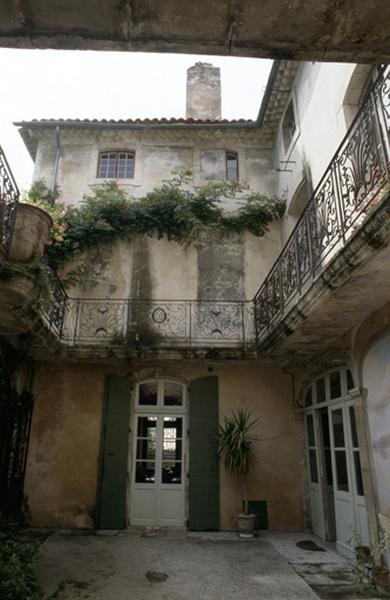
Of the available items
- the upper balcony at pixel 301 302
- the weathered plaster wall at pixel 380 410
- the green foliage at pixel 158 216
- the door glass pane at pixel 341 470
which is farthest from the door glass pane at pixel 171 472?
the green foliage at pixel 158 216

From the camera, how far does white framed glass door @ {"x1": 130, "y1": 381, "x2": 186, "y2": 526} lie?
9336 mm

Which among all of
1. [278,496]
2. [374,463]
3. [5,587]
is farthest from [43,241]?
[278,496]

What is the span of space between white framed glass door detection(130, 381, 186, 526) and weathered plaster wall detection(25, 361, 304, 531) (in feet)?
1.72

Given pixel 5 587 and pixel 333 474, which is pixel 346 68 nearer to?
pixel 333 474

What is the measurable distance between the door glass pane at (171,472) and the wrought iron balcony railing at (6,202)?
6028 millimetres

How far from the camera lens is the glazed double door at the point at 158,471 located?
9320 mm

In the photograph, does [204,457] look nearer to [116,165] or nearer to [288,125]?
[116,165]

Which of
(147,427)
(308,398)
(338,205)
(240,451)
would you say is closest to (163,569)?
(240,451)

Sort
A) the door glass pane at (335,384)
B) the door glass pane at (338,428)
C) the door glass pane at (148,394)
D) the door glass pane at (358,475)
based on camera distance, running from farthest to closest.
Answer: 1. the door glass pane at (148,394)
2. the door glass pane at (335,384)
3. the door glass pane at (338,428)
4. the door glass pane at (358,475)

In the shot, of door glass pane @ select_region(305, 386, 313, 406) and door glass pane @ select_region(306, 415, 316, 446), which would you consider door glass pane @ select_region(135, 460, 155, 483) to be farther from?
door glass pane @ select_region(305, 386, 313, 406)

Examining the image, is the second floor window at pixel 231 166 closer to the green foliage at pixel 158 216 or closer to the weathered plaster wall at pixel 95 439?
the green foliage at pixel 158 216

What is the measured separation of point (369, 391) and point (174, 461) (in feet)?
16.4

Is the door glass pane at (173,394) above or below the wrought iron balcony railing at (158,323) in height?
below

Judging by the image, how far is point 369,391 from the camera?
6289mm
